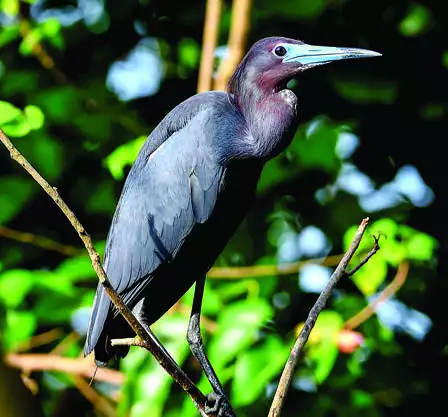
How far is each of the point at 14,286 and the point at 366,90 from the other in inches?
72.9

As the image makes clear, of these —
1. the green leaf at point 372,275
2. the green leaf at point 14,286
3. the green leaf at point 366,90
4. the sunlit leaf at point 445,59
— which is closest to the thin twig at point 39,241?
the green leaf at point 14,286

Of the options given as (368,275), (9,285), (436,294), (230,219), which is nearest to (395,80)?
(436,294)

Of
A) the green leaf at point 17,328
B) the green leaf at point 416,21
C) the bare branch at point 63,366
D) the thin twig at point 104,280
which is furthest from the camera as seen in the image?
the green leaf at point 416,21

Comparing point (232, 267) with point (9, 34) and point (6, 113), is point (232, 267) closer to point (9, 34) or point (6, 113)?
point (9, 34)

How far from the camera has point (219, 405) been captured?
3238 millimetres

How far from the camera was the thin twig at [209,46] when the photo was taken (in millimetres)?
4199

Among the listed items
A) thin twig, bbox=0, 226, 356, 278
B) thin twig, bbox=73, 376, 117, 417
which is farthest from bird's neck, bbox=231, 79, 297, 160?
thin twig, bbox=73, 376, 117, 417

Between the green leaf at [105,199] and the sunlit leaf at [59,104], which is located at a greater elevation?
the sunlit leaf at [59,104]

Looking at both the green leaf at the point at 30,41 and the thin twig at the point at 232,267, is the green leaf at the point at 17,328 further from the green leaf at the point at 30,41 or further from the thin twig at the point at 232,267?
the green leaf at the point at 30,41

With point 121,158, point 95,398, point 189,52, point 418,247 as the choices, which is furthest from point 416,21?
point 95,398

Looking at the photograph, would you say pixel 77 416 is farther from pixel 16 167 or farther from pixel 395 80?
pixel 395 80

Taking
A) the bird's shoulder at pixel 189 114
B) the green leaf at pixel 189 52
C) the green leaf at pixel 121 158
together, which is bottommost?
the green leaf at pixel 189 52

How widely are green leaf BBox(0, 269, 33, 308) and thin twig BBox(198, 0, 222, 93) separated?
103 cm

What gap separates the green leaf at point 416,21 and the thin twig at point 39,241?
75.6 inches
